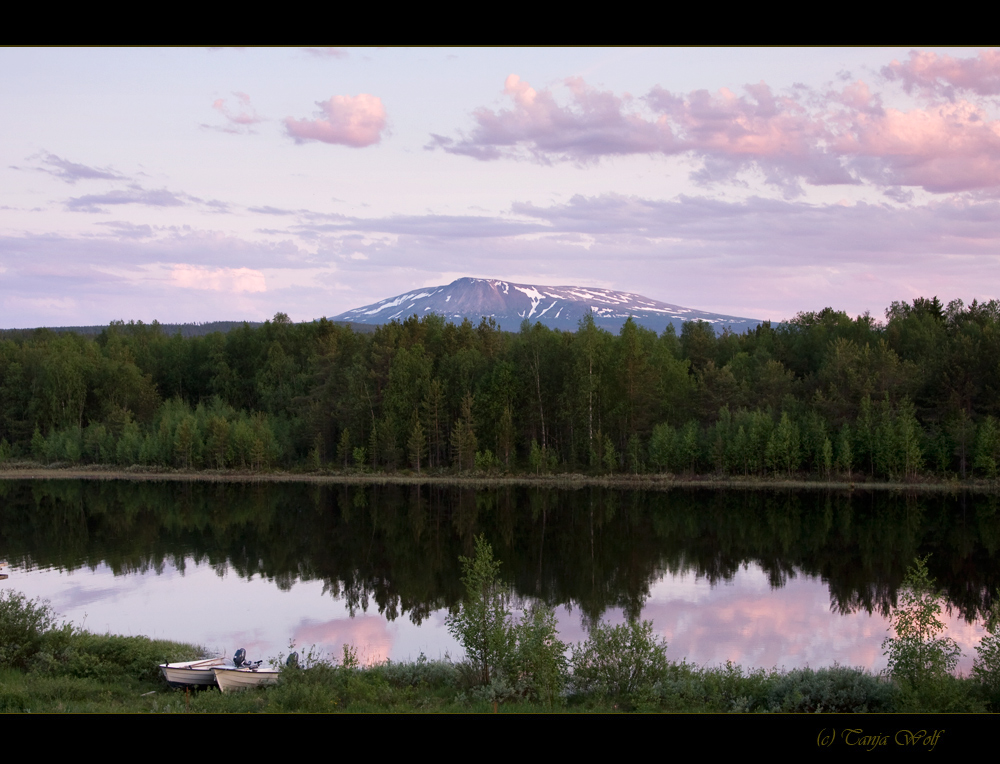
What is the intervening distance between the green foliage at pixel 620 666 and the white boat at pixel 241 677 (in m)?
5.55

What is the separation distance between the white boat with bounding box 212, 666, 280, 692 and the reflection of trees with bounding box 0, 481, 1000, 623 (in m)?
9.48

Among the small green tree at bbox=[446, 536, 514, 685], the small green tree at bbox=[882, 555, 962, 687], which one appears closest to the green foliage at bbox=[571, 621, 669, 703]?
the small green tree at bbox=[446, 536, 514, 685]

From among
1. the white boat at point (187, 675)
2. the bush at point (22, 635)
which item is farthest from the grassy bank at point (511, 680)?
the white boat at point (187, 675)

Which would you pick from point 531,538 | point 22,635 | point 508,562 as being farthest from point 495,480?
point 22,635

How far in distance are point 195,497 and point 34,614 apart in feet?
119

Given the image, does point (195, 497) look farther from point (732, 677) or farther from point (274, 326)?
point (732, 677)

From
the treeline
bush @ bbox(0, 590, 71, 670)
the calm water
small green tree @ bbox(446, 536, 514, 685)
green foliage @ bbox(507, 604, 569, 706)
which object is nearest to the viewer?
green foliage @ bbox(507, 604, 569, 706)

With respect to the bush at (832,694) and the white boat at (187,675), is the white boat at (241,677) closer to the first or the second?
the white boat at (187,675)

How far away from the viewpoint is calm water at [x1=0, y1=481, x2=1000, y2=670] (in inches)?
856

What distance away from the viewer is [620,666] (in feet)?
45.3

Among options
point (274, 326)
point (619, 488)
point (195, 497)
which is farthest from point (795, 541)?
point (274, 326)

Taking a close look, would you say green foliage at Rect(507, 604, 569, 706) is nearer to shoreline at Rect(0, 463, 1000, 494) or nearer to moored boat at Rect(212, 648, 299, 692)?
moored boat at Rect(212, 648, 299, 692)

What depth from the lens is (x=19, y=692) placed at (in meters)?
11.3

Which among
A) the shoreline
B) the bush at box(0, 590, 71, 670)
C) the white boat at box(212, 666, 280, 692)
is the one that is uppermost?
the bush at box(0, 590, 71, 670)
